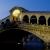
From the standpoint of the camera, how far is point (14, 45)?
73875mm

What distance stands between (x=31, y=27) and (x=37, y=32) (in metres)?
1.06

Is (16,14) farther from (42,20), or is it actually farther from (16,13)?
(42,20)

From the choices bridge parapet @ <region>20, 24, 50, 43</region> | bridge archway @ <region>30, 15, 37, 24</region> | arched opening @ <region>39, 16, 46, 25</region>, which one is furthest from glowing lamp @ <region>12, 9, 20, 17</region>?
bridge parapet @ <region>20, 24, 50, 43</region>

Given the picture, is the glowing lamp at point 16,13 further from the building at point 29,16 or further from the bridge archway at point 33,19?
the bridge archway at point 33,19

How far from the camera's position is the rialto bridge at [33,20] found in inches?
2726

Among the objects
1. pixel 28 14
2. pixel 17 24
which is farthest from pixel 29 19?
pixel 17 24

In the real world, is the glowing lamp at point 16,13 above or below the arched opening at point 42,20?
above

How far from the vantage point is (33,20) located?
7544 cm

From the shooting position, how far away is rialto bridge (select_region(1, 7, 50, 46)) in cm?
6925

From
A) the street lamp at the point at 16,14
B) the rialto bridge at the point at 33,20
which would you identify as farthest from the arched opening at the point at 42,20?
the street lamp at the point at 16,14

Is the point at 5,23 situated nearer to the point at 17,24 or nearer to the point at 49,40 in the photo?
the point at 17,24

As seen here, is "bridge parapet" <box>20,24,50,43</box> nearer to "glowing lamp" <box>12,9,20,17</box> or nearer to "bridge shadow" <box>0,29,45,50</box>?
"bridge shadow" <box>0,29,45,50</box>

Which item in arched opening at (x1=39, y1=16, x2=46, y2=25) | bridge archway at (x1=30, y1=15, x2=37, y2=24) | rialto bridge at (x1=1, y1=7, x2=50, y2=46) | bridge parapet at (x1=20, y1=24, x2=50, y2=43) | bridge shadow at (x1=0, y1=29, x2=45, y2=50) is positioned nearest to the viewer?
bridge parapet at (x1=20, y1=24, x2=50, y2=43)

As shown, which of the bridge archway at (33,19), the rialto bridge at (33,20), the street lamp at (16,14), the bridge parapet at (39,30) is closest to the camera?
the bridge parapet at (39,30)
